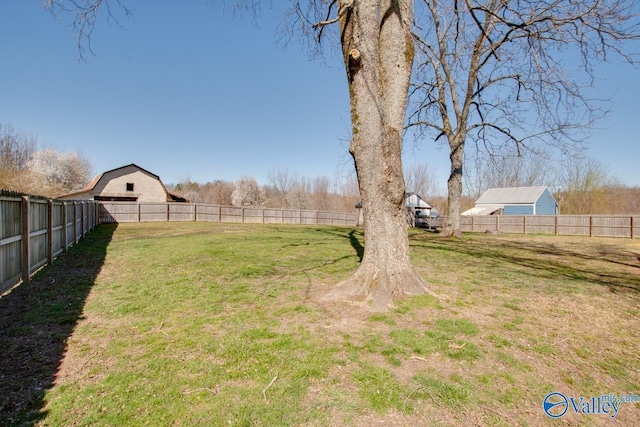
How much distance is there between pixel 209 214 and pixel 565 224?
24.0m

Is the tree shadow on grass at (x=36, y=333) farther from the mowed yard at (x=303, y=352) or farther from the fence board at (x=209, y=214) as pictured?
the fence board at (x=209, y=214)

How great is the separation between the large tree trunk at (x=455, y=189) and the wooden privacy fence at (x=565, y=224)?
8.77 m

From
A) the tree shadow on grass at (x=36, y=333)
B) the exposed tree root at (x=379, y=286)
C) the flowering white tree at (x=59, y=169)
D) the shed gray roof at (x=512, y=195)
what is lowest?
the tree shadow on grass at (x=36, y=333)

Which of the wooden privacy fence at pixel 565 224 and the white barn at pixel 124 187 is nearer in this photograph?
the wooden privacy fence at pixel 565 224

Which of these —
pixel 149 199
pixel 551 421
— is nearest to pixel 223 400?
pixel 551 421

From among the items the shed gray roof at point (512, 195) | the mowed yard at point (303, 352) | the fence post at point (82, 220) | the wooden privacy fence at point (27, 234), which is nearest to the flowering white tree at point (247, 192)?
the shed gray roof at point (512, 195)

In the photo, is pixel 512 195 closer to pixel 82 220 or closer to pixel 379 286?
pixel 379 286

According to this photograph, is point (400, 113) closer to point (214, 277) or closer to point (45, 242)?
point (214, 277)

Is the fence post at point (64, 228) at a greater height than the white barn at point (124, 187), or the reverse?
the white barn at point (124, 187)

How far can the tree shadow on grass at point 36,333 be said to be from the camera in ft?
6.79

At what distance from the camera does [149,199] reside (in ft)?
93.8

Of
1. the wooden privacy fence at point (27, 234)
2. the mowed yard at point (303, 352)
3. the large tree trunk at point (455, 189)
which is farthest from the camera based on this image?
the large tree trunk at point (455, 189)

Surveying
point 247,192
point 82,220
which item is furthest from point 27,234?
point 247,192

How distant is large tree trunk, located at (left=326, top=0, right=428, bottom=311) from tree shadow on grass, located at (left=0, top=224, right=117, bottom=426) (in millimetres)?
3081
